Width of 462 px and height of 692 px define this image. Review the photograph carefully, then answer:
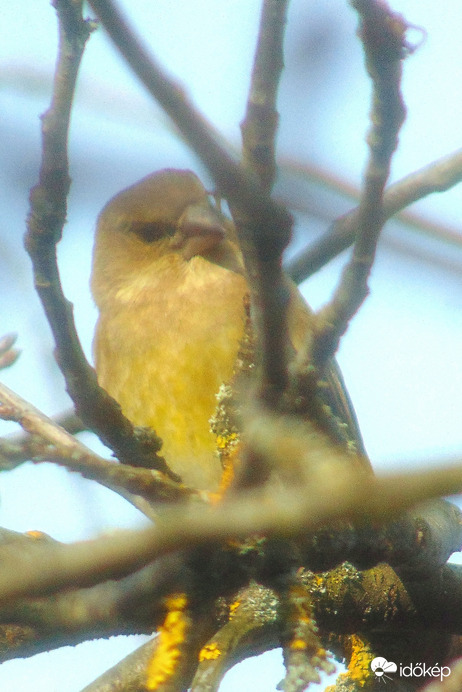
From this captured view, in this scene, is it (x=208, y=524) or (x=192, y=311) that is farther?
(x=192, y=311)

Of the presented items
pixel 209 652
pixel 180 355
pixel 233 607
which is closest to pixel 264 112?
pixel 209 652

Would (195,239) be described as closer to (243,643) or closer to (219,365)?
(219,365)

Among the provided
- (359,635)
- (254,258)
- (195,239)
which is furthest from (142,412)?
(254,258)

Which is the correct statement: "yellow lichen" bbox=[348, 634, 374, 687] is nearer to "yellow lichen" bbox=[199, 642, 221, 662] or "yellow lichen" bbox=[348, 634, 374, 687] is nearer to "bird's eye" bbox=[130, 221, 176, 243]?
"yellow lichen" bbox=[199, 642, 221, 662]

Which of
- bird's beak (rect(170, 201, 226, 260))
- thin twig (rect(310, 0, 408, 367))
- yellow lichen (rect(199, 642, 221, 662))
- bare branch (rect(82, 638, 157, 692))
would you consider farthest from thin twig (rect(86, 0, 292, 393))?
bird's beak (rect(170, 201, 226, 260))

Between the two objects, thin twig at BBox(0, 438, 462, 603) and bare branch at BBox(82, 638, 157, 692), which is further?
bare branch at BBox(82, 638, 157, 692)

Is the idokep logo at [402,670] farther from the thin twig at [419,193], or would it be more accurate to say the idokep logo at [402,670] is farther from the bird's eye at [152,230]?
the bird's eye at [152,230]

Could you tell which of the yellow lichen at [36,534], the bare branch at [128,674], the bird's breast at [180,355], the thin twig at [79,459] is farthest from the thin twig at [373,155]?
the bare branch at [128,674]
